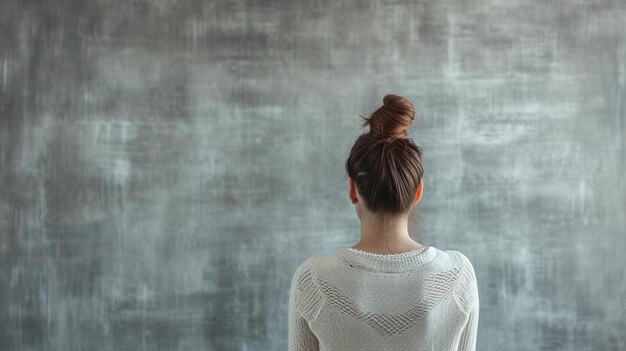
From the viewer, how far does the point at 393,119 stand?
1.26 m

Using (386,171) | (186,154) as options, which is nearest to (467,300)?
(386,171)

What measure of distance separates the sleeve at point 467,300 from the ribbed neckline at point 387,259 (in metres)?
0.06

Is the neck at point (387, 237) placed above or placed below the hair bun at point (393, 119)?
below

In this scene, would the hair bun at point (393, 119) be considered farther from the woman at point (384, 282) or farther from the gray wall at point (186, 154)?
the gray wall at point (186, 154)

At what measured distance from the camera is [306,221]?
2.56m

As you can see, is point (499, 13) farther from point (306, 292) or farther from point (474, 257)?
point (306, 292)

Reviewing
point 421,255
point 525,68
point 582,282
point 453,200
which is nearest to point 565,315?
point 582,282

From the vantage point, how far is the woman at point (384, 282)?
1.18 m

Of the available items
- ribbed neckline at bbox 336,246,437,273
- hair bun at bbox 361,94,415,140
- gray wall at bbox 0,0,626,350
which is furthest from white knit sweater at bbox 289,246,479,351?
gray wall at bbox 0,0,626,350

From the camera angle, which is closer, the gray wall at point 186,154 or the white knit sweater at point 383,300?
the white knit sweater at point 383,300

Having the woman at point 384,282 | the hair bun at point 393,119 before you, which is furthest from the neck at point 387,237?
the hair bun at point 393,119

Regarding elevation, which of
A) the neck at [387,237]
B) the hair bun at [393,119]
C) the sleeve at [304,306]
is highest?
the hair bun at [393,119]

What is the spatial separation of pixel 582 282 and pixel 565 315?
0.42 feet

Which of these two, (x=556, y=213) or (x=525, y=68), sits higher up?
(x=525, y=68)
